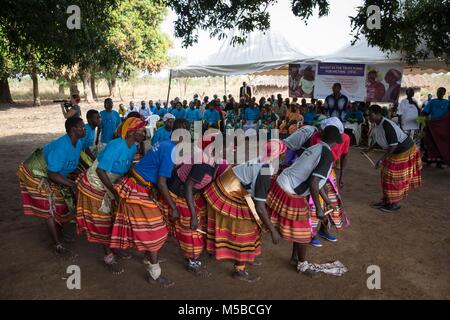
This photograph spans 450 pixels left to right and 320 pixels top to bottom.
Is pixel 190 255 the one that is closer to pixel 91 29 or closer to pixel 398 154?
pixel 398 154

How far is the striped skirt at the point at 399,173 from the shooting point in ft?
17.8

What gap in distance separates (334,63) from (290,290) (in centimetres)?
919

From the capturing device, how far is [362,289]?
3533 mm

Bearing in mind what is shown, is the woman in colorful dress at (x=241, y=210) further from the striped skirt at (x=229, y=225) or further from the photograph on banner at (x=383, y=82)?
the photograph on banner at (x=383, y=82)

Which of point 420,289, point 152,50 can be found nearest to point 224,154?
point 420,289

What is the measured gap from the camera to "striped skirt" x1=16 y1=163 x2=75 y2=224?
3.98m

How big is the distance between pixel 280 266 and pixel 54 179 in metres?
2.52

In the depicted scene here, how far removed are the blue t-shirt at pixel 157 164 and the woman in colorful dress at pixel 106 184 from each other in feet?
0.70

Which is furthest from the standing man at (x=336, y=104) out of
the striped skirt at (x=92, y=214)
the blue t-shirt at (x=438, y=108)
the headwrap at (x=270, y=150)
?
the striped skirt at (x=92, y=214)

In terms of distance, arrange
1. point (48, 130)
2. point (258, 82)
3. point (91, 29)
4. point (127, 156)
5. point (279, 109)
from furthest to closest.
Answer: point (258, 82), point (48, 130), point (279, 109), point (91, 29), point (127, 156)

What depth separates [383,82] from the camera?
11172 mm

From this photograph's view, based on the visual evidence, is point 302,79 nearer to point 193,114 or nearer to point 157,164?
point 193,114

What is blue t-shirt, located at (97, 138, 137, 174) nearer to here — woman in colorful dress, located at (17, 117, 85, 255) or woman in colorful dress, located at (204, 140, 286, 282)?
woman in colorful dress, located at (17, 117, 85, 255)

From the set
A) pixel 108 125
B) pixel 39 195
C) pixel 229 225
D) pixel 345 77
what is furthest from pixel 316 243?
pixel 345 77
